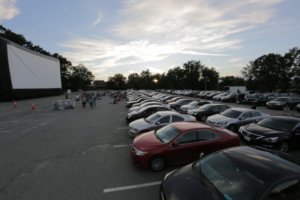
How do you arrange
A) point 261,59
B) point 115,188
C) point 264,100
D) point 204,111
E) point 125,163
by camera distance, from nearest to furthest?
1. point 115,188
2. point 125,163
3. point 204,111
4. point 264,100
5. point 261,59

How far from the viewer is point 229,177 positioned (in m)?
3.73

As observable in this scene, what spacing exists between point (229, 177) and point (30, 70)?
61489 mm

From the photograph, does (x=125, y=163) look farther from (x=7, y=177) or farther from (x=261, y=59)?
(x=261, y=59)

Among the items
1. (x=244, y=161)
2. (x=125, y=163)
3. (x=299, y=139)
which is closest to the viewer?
(x=244, y=161)

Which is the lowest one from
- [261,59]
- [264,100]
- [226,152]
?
[264,100]

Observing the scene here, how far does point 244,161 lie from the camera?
394cm

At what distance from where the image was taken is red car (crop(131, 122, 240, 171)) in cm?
693

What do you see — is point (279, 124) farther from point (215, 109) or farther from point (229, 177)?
point (215, 109)

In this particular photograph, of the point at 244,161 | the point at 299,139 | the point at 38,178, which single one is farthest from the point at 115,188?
the point at 299,139

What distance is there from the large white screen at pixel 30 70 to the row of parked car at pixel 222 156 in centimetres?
4857

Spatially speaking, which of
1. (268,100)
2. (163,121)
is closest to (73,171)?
(163,121)

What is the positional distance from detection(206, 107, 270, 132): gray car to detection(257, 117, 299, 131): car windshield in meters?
2.05

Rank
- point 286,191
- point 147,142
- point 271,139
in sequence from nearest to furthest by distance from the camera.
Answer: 1. point 286,191
2. point 147,142
3. point 271,139

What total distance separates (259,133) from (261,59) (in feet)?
209
